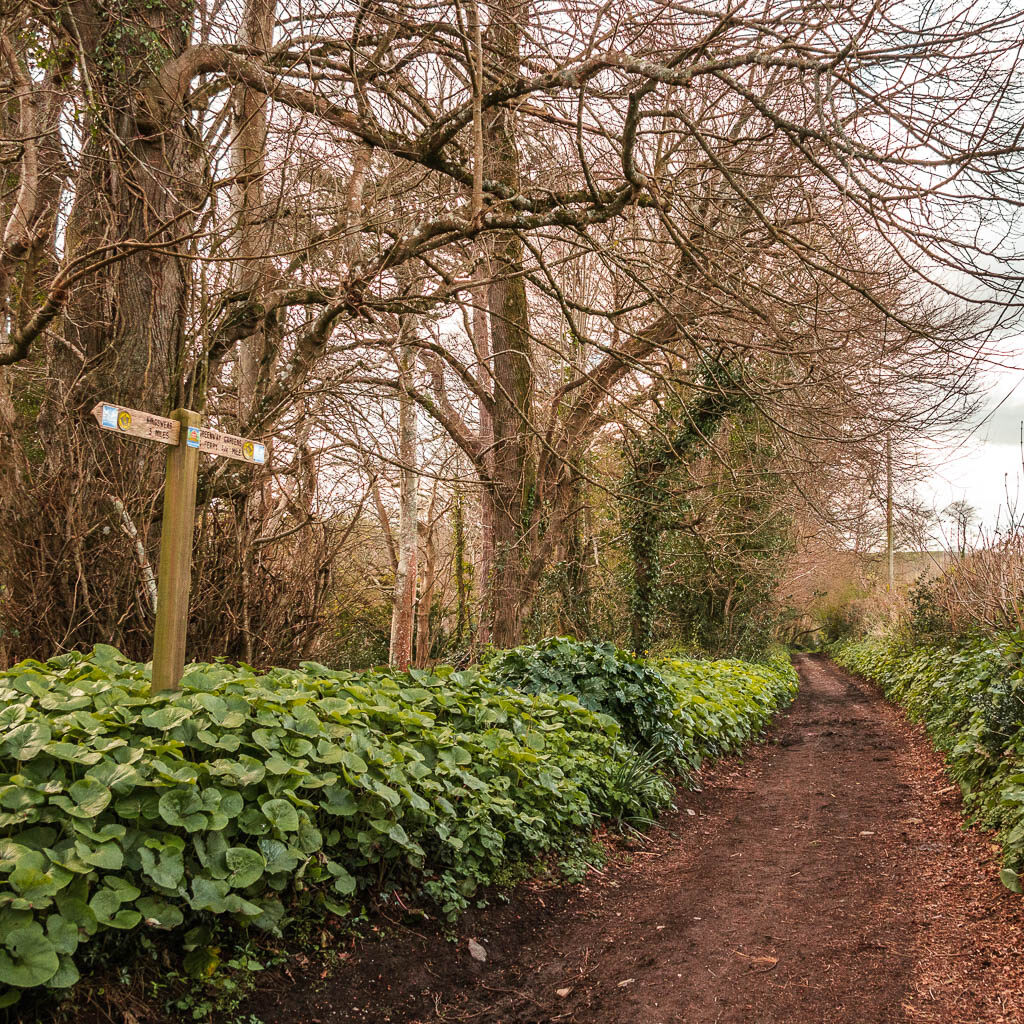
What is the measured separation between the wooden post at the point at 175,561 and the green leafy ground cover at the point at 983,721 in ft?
15.1

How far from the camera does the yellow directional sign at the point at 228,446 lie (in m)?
4.19

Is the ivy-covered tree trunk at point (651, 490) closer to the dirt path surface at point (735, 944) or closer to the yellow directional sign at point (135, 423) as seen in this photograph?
the dirt path surface at point (735, 944)

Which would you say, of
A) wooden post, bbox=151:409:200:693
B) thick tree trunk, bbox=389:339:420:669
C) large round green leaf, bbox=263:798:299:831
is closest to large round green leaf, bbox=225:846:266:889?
large round green leaf, bbox=263:798:299:831

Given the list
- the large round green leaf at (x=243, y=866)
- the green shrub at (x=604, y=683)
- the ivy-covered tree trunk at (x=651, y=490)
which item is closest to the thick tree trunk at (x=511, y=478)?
the ivy-covered tree trunk at (x=651, y=490)

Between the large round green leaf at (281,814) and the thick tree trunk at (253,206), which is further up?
the thick tree trunk at (253,206)

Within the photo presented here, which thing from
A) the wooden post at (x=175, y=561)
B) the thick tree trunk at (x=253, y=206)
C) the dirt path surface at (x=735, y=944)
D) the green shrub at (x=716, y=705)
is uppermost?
the thick tree trunk at (x=253, y=206)

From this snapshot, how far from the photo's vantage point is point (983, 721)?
6906mm

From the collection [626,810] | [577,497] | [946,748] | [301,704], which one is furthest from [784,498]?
[301,704]

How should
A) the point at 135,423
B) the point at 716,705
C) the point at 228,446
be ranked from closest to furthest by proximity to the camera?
the point at 135,423
the point at 228,446
the point at 716,705

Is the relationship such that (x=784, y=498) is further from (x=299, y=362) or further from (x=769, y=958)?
(x=769, y=958)

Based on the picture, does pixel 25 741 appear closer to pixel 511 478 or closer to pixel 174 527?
pixel 174 527

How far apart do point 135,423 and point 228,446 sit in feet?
2.08

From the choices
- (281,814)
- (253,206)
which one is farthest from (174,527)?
(253,206)

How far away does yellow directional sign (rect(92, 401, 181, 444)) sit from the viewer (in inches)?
141
